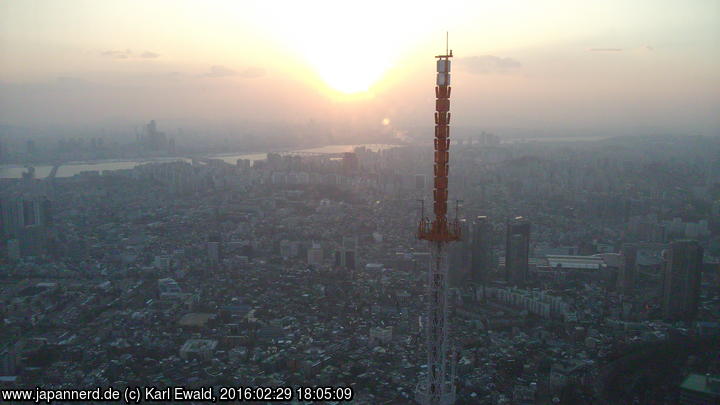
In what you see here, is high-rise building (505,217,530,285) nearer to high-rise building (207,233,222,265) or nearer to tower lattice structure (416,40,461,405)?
high-rise building (207,233,222,265)

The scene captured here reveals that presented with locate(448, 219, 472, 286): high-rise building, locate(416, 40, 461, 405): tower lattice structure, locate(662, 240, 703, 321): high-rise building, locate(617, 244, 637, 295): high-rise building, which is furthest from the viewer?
locate(448, 219, 472, 286): high-rise building

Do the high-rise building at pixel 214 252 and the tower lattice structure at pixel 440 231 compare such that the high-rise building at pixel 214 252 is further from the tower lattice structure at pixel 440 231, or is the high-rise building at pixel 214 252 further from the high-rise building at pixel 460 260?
the tower lattice structure at pixel 440 231

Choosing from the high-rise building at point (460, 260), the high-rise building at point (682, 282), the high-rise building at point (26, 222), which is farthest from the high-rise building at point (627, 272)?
the high-rise building at point (26, 222)

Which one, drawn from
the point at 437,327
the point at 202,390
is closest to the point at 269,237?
the point at 202,390

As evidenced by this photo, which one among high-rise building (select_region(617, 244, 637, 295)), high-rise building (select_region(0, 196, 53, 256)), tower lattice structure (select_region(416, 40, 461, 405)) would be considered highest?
tower lattice structure (select_region(416, 40, 461, 405))

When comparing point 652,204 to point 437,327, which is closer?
point 437,327

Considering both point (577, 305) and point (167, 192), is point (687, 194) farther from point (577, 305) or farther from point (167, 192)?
point (167, 192)

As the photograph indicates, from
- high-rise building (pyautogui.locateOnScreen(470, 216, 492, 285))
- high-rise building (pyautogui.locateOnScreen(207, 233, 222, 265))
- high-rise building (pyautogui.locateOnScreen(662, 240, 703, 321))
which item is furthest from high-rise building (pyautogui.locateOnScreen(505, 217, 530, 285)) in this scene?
high-rise building (pyautogui.locateOnScreen(207, 233, 222, 265))
